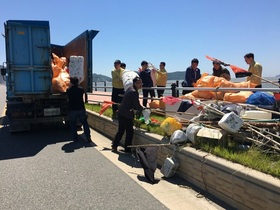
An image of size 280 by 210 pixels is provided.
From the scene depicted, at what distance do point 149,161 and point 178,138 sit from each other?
0.64 metres

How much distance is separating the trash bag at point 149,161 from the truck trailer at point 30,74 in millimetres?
4366

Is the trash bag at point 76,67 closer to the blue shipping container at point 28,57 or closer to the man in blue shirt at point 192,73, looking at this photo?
the blue shipping container at point 28,57

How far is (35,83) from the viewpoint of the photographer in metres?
8.40

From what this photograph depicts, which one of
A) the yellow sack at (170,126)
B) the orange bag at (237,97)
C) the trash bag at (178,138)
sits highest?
the orange bag at (237,97)

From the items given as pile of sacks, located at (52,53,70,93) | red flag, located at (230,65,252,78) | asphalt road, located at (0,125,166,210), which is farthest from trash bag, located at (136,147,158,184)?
pile of sacks, located at (52,53,70,93)

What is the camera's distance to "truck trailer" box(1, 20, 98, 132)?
8047 millimetres

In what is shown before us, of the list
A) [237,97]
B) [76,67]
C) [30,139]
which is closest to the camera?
[237,97]

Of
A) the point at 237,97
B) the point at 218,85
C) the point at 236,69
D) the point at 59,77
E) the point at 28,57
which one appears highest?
the point at 28,57

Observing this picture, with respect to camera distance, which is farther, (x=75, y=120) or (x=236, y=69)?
(x=75, y=120)

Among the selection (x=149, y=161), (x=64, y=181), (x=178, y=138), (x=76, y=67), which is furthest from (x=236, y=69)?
(x=76, y=67)

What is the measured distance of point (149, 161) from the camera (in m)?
5.04

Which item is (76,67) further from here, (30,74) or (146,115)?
(146,115)

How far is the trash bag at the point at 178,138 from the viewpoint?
4879mm

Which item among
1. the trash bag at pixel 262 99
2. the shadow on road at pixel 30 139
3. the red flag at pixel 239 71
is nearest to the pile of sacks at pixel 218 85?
the trash bag at pixel 262 99
